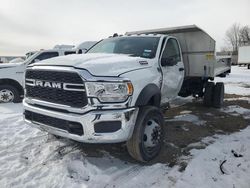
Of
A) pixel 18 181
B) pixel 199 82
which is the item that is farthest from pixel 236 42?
pixel 18 181

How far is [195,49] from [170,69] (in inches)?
83.9

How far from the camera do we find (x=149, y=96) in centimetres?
411

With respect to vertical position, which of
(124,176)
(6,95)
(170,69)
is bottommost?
(124,176)

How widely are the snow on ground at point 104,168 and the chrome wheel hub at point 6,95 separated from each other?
4817mm

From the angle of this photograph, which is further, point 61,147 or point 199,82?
point 199,82

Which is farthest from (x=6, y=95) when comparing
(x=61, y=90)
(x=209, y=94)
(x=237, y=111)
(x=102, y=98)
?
(x=237, y=111)

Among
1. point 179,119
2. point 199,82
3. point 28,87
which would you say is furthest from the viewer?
point 199,82

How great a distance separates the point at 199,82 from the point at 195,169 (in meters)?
4.65

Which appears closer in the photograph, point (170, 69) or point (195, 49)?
point (170, 69)

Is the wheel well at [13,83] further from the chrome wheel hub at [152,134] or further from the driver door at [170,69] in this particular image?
the chrome wheel hub at [152,134]

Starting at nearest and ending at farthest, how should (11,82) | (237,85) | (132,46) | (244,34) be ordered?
1. (132,46)
2. (11,82)
3. (237,85)
4. (244,34)

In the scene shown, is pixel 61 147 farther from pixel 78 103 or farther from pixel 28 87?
pixel 78 103

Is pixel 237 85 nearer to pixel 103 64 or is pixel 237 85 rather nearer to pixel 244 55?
pixel 103 64

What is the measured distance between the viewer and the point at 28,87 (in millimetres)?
4320
